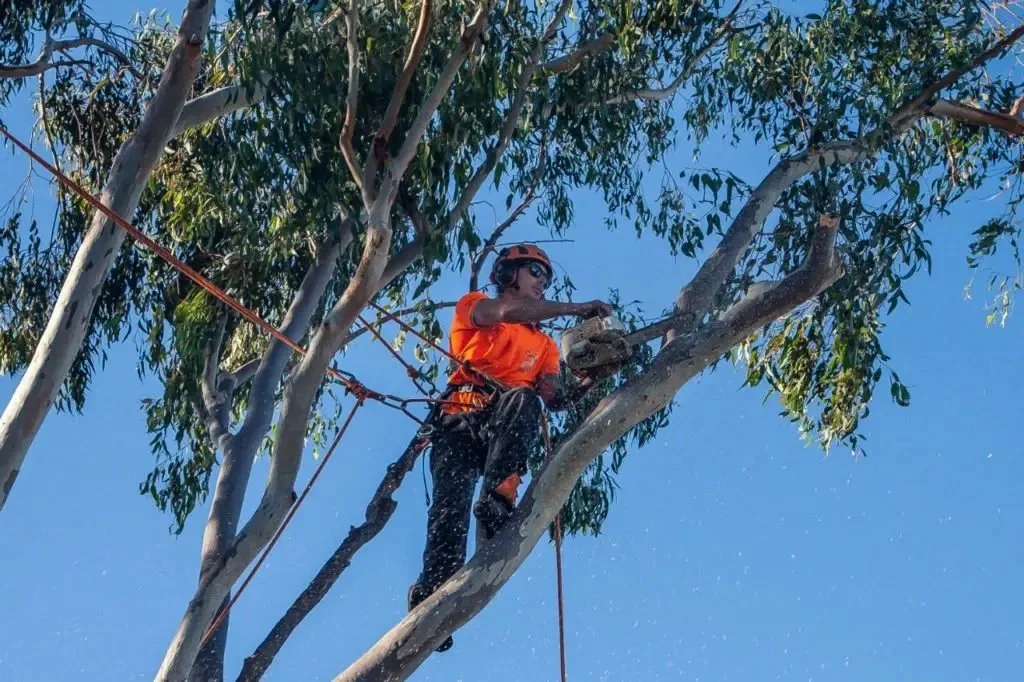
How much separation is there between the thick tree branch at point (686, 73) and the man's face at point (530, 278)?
2.08m

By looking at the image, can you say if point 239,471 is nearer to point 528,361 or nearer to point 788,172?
point 528,361

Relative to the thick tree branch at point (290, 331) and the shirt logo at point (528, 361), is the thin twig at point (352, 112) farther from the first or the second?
the thick tree branch at point (290, 331)

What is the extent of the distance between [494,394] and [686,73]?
9.34ft

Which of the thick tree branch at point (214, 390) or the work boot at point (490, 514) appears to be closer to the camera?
the work boot at point (490, 514)

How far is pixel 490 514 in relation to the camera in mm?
4770

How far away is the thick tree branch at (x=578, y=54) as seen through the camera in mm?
7043

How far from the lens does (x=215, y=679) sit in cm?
593

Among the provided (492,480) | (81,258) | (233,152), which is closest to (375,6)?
(233,152)

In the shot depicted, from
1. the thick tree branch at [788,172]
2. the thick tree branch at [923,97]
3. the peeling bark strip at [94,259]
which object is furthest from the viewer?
the thick tree branch at [923,97]

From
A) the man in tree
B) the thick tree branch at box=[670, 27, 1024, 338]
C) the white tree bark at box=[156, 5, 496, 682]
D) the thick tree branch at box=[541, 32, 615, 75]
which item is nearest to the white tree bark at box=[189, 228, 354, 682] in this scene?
the white tree bark at box=[156, 5, 496, 682]

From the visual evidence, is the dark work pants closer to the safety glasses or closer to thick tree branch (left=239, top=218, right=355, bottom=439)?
the safety glasses

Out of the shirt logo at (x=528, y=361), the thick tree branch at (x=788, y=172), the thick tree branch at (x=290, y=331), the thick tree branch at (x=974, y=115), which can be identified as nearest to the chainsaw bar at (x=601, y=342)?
the thick tree branch at (x=788, y=172)

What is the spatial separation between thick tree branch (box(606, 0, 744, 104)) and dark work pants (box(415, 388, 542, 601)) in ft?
8.09

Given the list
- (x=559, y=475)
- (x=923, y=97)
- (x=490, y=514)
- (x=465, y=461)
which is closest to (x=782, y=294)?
(x=559, y=475)
